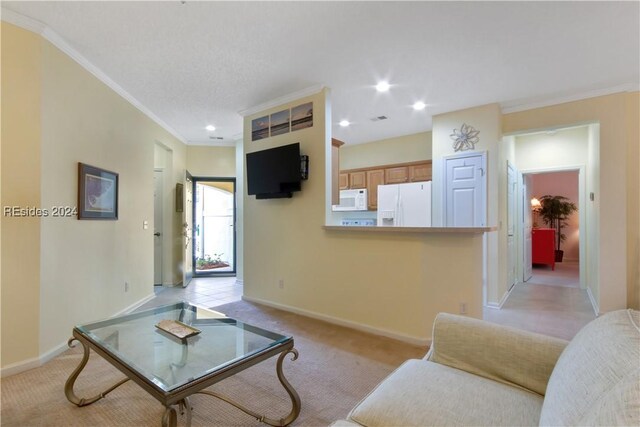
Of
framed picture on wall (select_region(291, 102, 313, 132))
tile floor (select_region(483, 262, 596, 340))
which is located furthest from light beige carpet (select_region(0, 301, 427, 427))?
framed picture on wall (select_region(291, 102, 313, 132))

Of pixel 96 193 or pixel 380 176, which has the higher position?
pixel 380 176

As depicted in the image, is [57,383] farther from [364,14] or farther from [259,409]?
[364,14]

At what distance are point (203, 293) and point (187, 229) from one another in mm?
1223

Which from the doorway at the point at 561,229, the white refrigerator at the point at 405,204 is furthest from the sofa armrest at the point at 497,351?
the doorway at the point at 561,229

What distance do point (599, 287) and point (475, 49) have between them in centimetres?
322

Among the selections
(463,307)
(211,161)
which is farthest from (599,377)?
(211,161)

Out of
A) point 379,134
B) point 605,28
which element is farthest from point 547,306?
point 379,134

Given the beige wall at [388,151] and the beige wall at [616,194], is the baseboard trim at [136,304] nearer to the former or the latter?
the beige wall at [388,151]

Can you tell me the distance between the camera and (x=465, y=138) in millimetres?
4238

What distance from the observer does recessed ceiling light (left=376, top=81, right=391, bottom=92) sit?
345 centimetres

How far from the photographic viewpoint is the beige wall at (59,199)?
229 cm

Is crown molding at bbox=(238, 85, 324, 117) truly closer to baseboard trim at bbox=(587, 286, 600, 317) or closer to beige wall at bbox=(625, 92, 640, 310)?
beige wall at bbox=(625, 92, 640, 310)

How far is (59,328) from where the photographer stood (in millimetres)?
2621

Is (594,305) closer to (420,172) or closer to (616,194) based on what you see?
(616,194)
